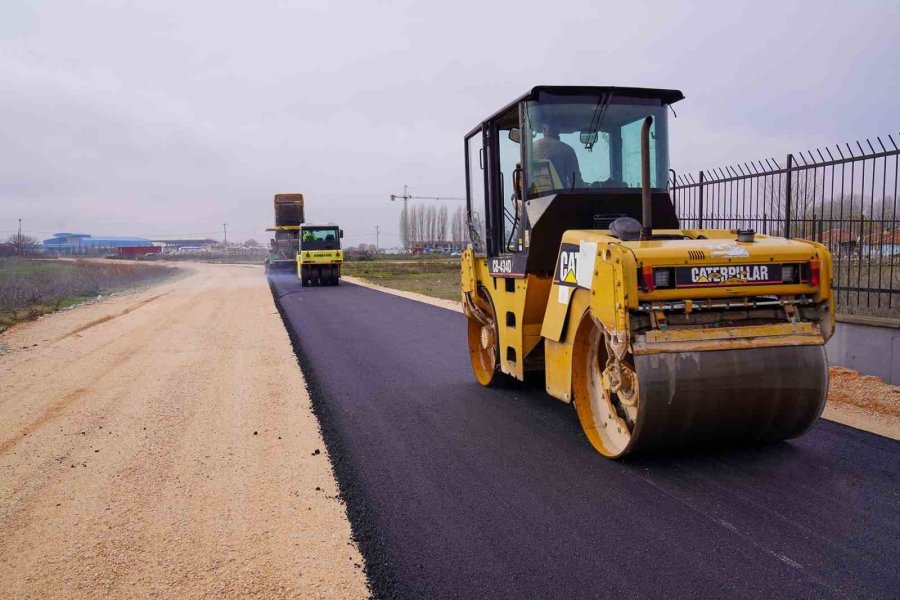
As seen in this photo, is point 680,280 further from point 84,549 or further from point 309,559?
point 84,549

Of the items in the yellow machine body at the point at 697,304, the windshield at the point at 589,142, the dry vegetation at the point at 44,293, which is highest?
the windshield at the point at 589,142

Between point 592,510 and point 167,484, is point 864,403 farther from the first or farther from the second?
point 167,484

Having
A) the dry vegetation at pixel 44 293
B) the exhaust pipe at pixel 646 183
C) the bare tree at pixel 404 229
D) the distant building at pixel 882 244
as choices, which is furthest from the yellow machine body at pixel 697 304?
the bare tree at pixel 404 229

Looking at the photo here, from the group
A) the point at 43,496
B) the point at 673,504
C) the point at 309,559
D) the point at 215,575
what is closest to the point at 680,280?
the point at 673,504

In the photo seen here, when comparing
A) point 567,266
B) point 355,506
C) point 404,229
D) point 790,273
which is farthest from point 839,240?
point 404,229

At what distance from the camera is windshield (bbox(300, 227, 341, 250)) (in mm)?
28734

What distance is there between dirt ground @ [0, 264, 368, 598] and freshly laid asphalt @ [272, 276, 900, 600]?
1.02ft

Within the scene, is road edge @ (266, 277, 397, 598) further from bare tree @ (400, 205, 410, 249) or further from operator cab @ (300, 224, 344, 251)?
bare tree @ (400, 205, 410, 249)

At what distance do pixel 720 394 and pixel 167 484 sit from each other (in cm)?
365

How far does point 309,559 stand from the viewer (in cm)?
347

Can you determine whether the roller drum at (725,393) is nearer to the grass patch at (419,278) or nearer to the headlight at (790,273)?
the headlight at (790,273)

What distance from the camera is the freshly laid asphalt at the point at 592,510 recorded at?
10.3 ft

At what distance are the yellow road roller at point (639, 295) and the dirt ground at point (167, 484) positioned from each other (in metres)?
1.96

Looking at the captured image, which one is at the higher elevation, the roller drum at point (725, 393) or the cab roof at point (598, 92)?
the cab roof at point (598, 92)
